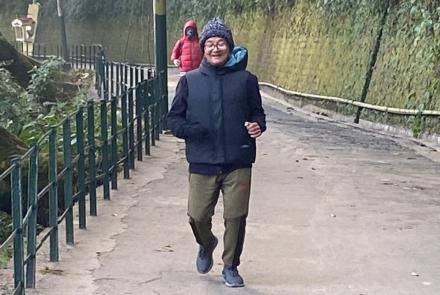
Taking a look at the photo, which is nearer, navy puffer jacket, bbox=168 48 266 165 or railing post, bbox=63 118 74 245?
navy puffer jacket, bbox=168 48 266 165

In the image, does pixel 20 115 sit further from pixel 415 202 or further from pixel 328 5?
pixel 328 5

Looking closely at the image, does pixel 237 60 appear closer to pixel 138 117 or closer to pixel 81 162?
pixel 81 162

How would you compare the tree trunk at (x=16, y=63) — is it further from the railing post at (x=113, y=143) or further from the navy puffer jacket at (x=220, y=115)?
the navy puffer jacket at (x=220, y=115)

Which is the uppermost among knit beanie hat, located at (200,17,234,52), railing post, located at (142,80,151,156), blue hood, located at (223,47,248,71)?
knit beanie hat, located at (200,17,234,52)

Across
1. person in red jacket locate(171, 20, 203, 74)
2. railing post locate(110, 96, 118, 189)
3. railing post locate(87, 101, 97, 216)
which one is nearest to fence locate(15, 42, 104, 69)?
person in red jacket locate(171, 20, 203, 74)

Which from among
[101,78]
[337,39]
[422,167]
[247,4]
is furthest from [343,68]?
[247,4]

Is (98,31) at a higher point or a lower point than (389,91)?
lower

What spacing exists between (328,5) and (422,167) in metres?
11.2

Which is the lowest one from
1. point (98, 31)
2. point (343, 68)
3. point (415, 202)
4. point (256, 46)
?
point (98, 31)

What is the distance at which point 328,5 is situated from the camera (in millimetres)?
23406

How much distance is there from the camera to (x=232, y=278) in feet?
21.0

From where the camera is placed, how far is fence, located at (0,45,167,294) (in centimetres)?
579

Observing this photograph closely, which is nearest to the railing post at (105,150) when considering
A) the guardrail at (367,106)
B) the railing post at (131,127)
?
the railing post at (131,127)

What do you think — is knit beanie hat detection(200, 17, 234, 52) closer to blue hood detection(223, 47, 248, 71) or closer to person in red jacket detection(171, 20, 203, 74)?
blue hood detection(223, 47, 248, 71)
